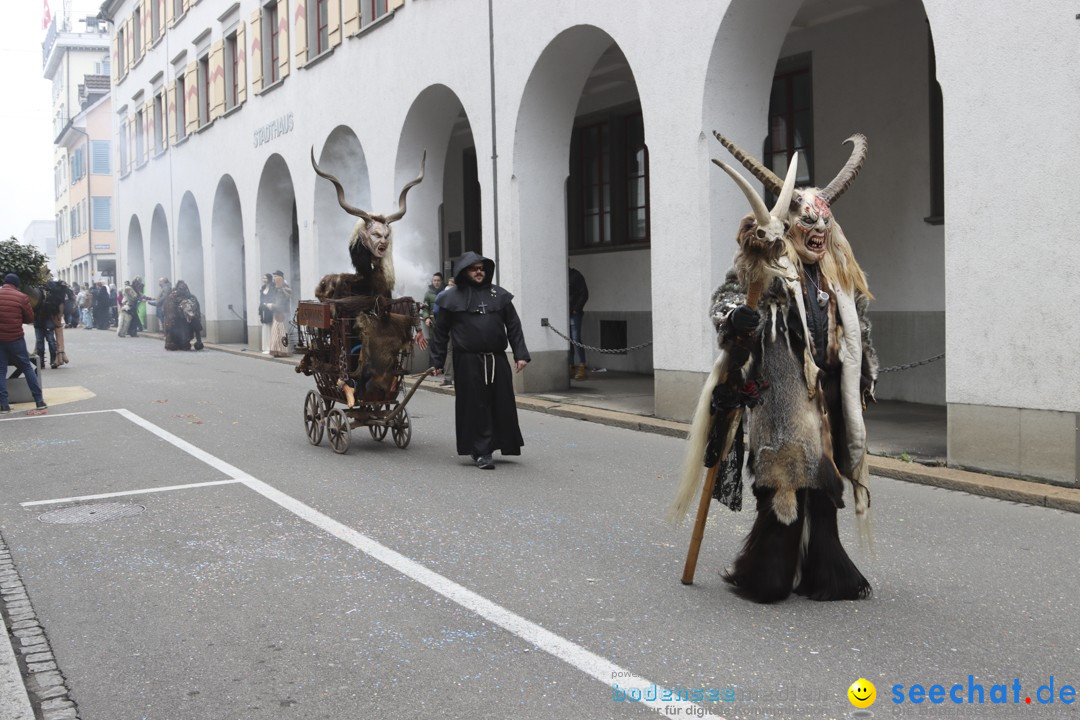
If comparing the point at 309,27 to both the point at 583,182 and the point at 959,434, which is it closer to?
the point at 583,182

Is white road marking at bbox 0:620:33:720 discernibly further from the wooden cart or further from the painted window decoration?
the painted window decoration

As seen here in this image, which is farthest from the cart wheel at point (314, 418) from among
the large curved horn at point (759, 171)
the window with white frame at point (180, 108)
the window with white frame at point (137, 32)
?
the window with white frame at point (137, 32)

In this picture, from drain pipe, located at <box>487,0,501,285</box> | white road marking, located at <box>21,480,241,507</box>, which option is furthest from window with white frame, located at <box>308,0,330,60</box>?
white road marking, located at <box>21,480,241,507</box>

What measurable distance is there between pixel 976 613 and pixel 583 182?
15.3 metres

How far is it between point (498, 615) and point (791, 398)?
173cm

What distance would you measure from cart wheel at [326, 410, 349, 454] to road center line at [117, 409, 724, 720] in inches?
67.0

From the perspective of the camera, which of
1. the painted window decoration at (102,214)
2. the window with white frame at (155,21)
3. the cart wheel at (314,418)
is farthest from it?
the painted window decoration at (102,214)

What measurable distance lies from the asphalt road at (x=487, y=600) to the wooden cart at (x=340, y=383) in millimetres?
840

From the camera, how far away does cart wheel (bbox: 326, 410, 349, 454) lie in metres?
10.0

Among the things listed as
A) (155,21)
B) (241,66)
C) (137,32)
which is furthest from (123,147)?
(241,66)

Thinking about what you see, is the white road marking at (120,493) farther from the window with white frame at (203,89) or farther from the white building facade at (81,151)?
the white building facade at (81,151)

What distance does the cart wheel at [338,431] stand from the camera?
10.0 m

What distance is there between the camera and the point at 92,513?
7.54m

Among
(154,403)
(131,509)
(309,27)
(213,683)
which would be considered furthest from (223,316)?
(213,683)
